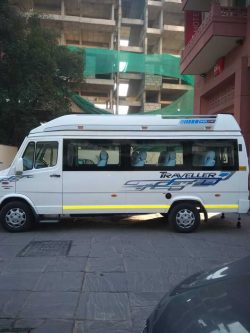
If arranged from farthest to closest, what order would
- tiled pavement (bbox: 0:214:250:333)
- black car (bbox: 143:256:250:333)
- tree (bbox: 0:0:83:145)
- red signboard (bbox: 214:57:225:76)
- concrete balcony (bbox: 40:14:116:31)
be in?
1. concrete balcony (bbox: 40:14:116:31)
2. tree (bbox: 0:0:83:145)
3. red signboard (bbox: 214:57:225:76)
4. tiled pavement (bbox: 0:214:250:333)
5. black car (bbox: 143:256:250:333)

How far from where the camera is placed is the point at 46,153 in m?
10.5

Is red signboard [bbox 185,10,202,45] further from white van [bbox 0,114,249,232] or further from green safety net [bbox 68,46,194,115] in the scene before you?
green safety net [bbox 68,46,194,115]

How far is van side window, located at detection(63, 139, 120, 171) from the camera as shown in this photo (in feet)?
34.2

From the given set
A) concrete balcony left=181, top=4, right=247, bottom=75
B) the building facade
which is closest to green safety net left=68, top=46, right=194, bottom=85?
the building facade

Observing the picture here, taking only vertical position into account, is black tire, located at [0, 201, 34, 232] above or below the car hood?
below

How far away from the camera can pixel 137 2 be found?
63.9 meters

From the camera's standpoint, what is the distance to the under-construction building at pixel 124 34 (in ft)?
189

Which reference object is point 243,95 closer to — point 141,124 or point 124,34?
point 141,124

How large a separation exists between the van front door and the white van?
0.02m

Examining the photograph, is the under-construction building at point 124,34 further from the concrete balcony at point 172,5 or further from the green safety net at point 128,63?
the green safety net at point 128,63

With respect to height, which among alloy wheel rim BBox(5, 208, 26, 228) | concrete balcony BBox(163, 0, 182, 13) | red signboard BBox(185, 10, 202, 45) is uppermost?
concrete balcony BBox(163, 0, 182, 13)

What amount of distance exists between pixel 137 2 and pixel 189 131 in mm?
57936

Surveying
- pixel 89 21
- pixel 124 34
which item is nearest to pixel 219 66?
pixel 89 21

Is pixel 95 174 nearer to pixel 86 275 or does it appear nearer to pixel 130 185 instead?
pixel 130 185
